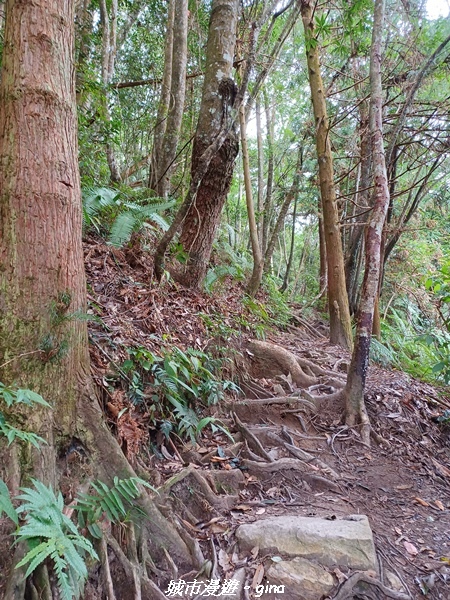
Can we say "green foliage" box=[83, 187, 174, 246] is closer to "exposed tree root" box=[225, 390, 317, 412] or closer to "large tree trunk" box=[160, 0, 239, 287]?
"large tree trunk" box=[160, 0, 239, 287]

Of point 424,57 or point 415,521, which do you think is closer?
point 415,521

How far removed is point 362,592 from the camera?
2.13m

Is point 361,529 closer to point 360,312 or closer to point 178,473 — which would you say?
point 178,473

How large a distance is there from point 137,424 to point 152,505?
1.85ft

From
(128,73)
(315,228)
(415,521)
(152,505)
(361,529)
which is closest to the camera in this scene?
(152,505)

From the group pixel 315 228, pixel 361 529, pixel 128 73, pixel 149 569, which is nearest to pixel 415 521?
pixel 361 529

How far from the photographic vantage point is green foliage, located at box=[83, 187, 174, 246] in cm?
407

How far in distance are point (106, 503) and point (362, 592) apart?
1653 millimetres

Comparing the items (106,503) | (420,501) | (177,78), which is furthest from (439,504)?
(177,78)

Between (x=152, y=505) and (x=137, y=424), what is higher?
(x=137, y=424)

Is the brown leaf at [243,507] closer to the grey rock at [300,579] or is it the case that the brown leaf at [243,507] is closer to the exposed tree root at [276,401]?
the grey rock at [300,579]

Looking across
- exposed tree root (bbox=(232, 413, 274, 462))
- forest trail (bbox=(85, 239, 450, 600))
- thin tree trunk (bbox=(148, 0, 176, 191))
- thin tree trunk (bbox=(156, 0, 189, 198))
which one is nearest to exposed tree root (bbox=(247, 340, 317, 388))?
forest trail (bbox=(85, 239, 450, 600))

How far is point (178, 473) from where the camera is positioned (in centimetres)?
263

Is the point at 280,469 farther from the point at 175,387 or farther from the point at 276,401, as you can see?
the point at 175,387
